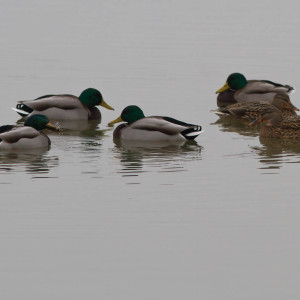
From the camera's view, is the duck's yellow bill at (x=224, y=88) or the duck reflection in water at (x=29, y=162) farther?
the duck's yellow bill at (x=224, y=88)

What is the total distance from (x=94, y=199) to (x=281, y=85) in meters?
9.53

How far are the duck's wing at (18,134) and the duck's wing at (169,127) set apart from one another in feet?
5.89

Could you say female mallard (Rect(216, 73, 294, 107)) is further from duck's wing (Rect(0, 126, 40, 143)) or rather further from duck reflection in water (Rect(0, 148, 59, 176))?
duck reflection in water (Rect(0, 148, 59, 176))

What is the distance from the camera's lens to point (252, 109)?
1927 cm

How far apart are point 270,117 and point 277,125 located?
30 cm

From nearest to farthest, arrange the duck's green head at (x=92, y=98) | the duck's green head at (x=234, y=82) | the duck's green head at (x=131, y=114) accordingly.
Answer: the duck's green head at (x=131, y=114) → the duck's green head at (x=92, y=98) → the duck's green head at (x=234, y=82)

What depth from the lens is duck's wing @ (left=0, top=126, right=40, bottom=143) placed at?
15773mm

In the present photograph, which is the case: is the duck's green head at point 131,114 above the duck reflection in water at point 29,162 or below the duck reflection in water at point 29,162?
above

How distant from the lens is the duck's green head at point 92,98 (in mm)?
19359

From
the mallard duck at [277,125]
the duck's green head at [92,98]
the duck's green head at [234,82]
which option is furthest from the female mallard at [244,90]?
the mallard duck at [277,125]

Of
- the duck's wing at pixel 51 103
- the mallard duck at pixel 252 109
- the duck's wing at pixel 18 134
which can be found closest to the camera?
the duck's wing at pixel 18 134

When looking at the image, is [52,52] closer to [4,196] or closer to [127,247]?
Result: [4,196]

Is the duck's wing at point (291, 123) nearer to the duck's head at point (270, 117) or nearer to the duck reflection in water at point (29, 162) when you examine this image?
the duck's head at point (270, 117)

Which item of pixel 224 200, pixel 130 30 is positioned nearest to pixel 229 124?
pixel 224 200
